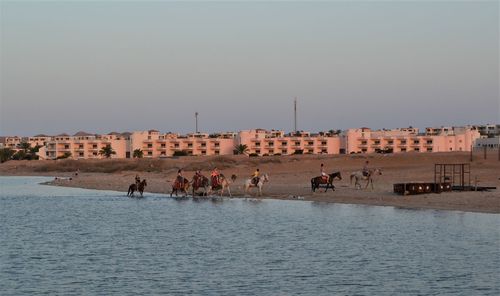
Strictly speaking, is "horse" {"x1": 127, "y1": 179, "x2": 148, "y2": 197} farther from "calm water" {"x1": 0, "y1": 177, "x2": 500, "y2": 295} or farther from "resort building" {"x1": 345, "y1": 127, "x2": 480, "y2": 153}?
"resort building" {"x1": 345, "y1": 127, "x2": 480, "y2": 153}

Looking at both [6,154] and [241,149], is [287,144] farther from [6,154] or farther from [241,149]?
[6,154]

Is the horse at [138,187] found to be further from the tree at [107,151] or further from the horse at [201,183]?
the tree at [107,151]

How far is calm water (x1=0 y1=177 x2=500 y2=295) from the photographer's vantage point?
65.8 feet

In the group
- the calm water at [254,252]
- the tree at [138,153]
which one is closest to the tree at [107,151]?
the tree at [138,153]

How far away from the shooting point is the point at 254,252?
26.1m

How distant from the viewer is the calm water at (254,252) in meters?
20.1

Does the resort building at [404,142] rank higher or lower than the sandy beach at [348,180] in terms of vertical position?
higher

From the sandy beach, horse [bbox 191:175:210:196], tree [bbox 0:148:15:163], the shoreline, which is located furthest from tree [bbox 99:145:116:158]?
the shoreline

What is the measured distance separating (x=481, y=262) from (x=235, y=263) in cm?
658

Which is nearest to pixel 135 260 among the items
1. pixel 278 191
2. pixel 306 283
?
pixel 306 283

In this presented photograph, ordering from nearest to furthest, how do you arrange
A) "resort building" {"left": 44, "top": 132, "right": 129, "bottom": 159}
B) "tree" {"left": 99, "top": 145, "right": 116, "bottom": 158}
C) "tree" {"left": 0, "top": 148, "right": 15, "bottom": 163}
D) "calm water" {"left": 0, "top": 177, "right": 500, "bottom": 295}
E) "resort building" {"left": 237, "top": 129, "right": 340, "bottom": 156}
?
1. "calm water" {"left": 0, "top": 177, "right": 500, "bottom": 295}
2. "resort building" {"left": 237, "top": 129, "right": 340, "bottom": 156}
3. "tree" {"left": 99, "top": 145, "right": 116, "bottom": 158}
4. "resort building" {"left": 44, "top": 132, "right": 129, "bottom": 159}
5. "tree" {"left": 0, "top": 148, "right": 15, "bottom": 163}

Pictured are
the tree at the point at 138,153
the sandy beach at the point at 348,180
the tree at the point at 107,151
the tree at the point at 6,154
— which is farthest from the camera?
the tree at the point at 6,154

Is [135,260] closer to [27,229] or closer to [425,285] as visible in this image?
[425,285]

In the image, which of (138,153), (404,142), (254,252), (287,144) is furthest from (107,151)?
(254,252)
